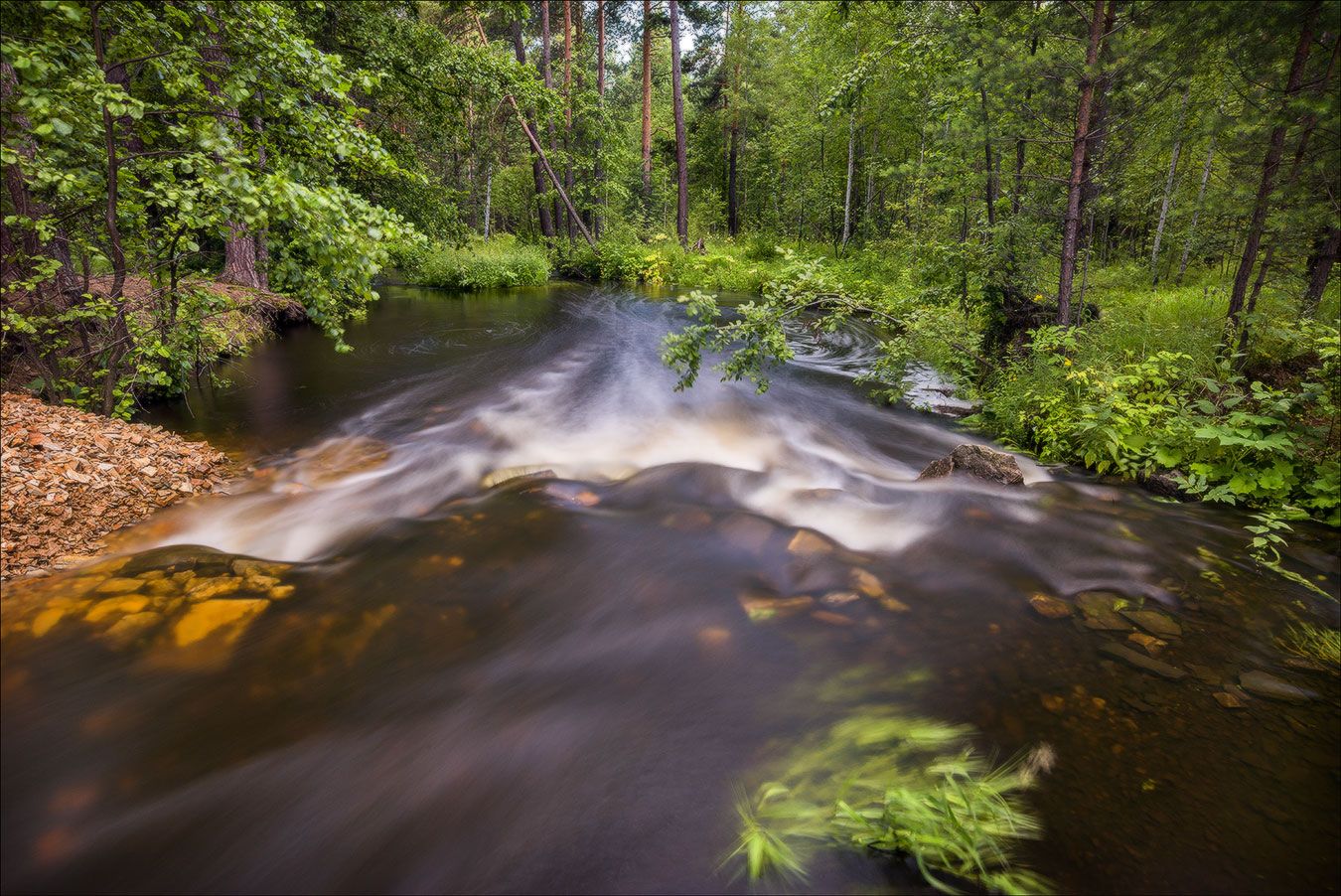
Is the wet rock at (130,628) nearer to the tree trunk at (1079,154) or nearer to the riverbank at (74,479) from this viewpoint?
the riverbank at (74,479)

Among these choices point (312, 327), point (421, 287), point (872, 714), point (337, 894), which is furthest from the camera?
point (421, 287)

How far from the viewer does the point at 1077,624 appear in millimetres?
3467

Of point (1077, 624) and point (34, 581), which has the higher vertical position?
point (34, 581)

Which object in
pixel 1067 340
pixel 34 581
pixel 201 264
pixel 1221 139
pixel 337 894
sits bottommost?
pixel 337 894

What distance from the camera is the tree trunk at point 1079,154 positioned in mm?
5961

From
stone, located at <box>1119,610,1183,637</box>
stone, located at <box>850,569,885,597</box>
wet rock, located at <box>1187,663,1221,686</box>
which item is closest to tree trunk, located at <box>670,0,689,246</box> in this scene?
stone, located at <box>850,569,885,597</box>

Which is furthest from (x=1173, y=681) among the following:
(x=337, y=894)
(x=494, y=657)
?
(x=337, y=894)

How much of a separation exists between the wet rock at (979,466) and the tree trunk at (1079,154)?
2573 mm

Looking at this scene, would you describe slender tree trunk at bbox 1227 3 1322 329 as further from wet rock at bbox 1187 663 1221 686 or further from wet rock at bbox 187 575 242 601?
wet rock at bbox 187 575 242 601

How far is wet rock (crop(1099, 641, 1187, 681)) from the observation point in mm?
3047

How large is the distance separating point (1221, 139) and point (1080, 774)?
21.5 ft

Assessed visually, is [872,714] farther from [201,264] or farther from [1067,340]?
[201,264]

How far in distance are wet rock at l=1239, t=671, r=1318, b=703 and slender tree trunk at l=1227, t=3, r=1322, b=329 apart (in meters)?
4.26

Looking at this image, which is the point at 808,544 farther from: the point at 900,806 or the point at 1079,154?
the point at 1079,154
